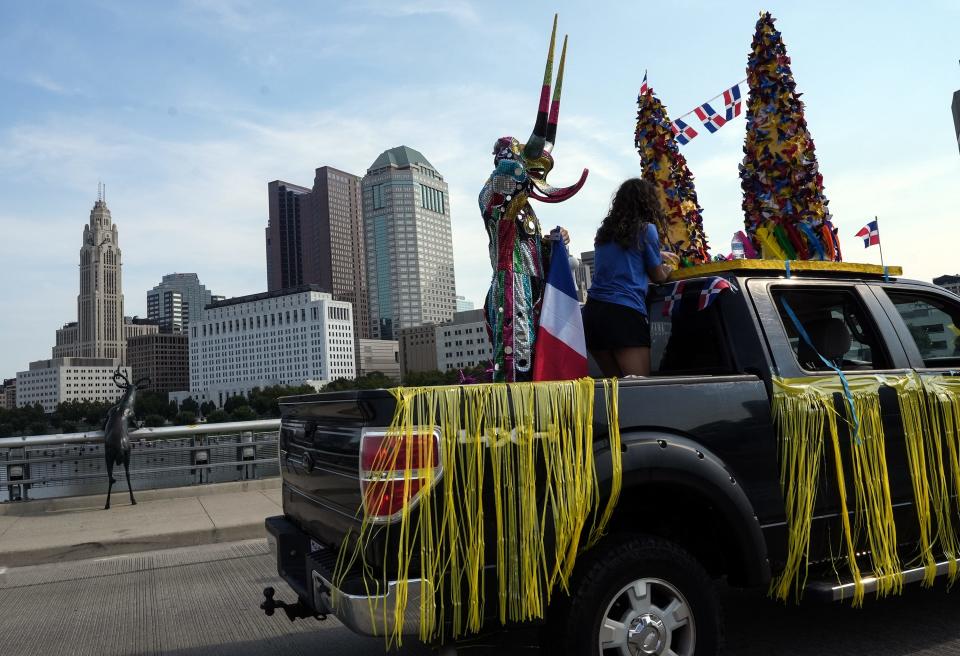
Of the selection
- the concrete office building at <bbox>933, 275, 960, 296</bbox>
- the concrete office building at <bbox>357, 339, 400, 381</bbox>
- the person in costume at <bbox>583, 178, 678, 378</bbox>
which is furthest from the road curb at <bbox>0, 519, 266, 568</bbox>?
the concrete office building at <bbox>357, 339, 400, 381</bbox>

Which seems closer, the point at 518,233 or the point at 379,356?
the point at 518,233

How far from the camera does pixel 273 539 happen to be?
12.1ft

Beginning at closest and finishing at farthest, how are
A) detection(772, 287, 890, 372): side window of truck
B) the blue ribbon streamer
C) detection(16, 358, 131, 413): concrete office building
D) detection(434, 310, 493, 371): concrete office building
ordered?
1. the blue ribbon streamer
2. detection(772, 287, 890, 372): side window of truck
3. detection(434, 310, 493, 371): concrete office building
4. detection(16, 358, 131, 413): concrete office building

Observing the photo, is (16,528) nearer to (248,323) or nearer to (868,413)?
(868,413)

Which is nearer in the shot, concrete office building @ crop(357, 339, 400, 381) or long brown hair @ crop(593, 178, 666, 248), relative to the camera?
long brown hair @ crop(593, 178, 666, 248)

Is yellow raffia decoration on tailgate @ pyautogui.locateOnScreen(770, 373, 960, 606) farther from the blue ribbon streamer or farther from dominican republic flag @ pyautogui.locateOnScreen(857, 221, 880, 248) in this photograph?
dominican republic flag @ pyautogui.locateOnScreen(857, 221, 880, 248)

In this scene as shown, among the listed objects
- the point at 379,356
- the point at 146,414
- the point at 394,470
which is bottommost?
the point at 394,470

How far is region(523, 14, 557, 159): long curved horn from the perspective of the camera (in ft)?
16.4

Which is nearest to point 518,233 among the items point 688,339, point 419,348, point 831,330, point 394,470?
point 688,339

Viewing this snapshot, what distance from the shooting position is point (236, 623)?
4.71 metres

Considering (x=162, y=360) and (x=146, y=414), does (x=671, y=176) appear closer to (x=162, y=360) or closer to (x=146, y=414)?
(x=146, y=414)

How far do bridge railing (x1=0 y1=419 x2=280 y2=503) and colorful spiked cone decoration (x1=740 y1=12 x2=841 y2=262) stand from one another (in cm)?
674


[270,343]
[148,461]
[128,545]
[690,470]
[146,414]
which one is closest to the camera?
[690,470]

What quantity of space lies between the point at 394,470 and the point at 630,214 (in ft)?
7.51
